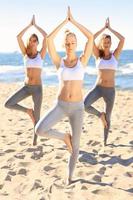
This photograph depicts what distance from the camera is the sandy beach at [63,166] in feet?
20.7

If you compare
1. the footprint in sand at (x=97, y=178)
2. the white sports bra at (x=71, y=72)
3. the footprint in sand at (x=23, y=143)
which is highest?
the white sports bra at (x=71, y=72)

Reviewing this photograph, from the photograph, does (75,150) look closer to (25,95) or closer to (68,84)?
(68,84)

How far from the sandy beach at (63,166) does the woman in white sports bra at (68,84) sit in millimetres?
838

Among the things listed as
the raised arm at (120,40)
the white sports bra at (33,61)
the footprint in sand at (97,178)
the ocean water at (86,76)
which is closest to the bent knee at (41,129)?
the footprint in sand at (97,178)

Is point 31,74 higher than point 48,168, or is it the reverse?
point 31,74

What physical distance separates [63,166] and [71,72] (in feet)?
6.77

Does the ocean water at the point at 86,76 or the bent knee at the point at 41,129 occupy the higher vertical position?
the ocean water at the point at 86,76

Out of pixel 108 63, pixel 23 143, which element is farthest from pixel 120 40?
pixel 23 143

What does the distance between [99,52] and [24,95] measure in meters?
1.58

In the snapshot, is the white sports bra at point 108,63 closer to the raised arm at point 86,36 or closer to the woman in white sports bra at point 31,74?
the woman in white sports bra at point 31,74

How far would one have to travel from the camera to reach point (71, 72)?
609 cm

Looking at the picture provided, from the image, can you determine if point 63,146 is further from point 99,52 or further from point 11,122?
point 11,122

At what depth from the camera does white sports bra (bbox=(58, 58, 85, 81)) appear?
6.08 metres

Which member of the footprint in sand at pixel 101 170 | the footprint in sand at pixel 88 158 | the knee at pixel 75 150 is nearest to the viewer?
the knee at pixel 75 150
